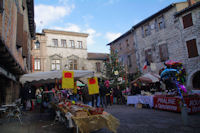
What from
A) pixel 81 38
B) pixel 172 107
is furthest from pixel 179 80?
pixel 81 38

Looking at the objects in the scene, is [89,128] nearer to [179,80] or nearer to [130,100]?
[179,80]

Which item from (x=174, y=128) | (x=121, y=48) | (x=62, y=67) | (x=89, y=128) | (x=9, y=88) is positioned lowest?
(x=174, y=128)

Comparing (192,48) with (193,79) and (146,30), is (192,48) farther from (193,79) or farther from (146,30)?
(146,30)

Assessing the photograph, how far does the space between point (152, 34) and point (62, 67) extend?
48.4ft

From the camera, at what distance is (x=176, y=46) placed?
1548cm

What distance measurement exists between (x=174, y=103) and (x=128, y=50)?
49.5 feet

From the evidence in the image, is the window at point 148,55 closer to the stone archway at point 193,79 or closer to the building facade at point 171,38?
the building facade at point 171,38

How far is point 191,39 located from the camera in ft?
46.3

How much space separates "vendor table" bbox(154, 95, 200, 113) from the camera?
7.39m

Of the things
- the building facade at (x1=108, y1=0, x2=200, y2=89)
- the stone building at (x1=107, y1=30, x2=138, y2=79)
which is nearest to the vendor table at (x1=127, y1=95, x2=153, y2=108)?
the building facade at (x1=108, y1=0, x2=200, y2=89)

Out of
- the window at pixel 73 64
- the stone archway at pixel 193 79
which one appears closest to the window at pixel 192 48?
the stone archway at pixel 193 79

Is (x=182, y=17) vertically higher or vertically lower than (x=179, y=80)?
higher

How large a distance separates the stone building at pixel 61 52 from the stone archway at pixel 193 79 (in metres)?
15.9

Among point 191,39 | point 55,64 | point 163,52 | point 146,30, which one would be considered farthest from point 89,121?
point 55,64
